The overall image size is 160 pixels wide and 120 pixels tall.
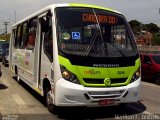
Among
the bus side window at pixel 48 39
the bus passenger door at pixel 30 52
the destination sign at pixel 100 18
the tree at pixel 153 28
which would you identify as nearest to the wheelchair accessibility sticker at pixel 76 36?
the destination sign at pixel 100 18

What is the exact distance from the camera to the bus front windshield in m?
8.42

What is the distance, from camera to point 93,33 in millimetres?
8734

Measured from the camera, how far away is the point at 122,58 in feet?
28.1

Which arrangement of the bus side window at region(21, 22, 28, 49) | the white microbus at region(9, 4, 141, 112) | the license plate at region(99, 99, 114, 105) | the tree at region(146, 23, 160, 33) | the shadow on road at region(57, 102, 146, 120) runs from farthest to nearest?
the tree at region(146, 23, 160, 33) → the bus side window at region(21, 22, 28, 49) → the shadow on road at region(57, 102, 146, 120) → the license plate at region(99, 99, 114, 105) → the white microbus at region(9, 4, 141, 112)

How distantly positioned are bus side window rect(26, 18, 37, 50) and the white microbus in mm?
1427

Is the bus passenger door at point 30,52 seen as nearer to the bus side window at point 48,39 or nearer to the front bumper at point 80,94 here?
the bus side window at point 48,39

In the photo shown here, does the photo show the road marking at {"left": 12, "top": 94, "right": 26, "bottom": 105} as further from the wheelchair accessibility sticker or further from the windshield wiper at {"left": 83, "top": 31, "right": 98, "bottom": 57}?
the windshield wiper at {"left": 83, "top": 31, "right": 98, "bottom": 57}

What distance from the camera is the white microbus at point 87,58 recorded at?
806 cm

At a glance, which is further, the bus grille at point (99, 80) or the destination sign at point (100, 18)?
the destination sign at point (100, 18)

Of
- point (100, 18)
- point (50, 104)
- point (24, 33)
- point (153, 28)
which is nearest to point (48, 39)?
point (100, 18)

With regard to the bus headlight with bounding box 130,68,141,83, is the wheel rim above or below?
below

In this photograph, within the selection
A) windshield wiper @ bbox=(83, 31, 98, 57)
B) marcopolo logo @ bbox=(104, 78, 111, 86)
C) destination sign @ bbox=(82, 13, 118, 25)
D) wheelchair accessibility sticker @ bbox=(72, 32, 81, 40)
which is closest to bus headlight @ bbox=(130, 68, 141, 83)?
marcopolo logo @ bbox=(104, 78, 111, 86)

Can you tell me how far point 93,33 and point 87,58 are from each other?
812 millimetres

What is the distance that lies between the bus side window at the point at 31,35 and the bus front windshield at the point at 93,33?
8.20ft
